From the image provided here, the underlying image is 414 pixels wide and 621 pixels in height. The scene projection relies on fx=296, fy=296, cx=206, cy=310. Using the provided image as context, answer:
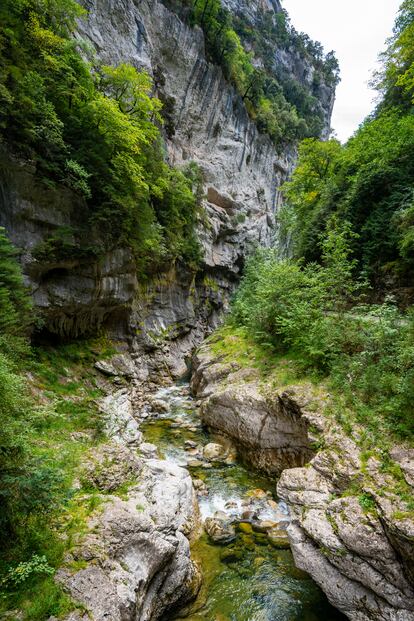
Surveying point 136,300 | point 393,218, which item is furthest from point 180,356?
point 393,218

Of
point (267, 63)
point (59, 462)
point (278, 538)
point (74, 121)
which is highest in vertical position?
point (267, 63)

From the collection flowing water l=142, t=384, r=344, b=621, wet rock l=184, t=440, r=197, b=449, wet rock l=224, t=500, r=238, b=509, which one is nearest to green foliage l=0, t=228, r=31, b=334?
flowing water l=142, t=384, r=344, b=621

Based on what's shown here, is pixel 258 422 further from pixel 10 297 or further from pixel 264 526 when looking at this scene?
pixel 10 297

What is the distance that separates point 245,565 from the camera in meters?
6.26

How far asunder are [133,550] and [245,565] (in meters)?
2.92

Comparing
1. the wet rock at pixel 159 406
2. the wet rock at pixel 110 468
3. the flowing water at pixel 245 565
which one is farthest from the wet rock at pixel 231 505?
the wet rock at pixel 159 406

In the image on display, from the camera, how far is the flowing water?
5.36m

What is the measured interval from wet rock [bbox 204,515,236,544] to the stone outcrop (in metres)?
1.78

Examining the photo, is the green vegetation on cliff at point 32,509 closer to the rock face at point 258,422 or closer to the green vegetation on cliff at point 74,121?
the rock face at point 258,422

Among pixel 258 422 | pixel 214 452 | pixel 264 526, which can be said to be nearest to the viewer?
pixel 264 526

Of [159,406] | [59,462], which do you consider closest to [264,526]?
[59,462]

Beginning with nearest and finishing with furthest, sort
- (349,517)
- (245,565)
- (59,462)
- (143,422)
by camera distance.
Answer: (349,517), (59,462), (245,565), (143,422)

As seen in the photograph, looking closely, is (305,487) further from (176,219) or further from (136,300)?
(176,219)

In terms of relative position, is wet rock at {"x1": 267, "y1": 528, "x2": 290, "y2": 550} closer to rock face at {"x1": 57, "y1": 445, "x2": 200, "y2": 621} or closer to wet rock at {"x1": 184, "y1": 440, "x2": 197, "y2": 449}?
rock face at {"x1": 57, "y1": 445, "x2": 200, "y2": 621}
